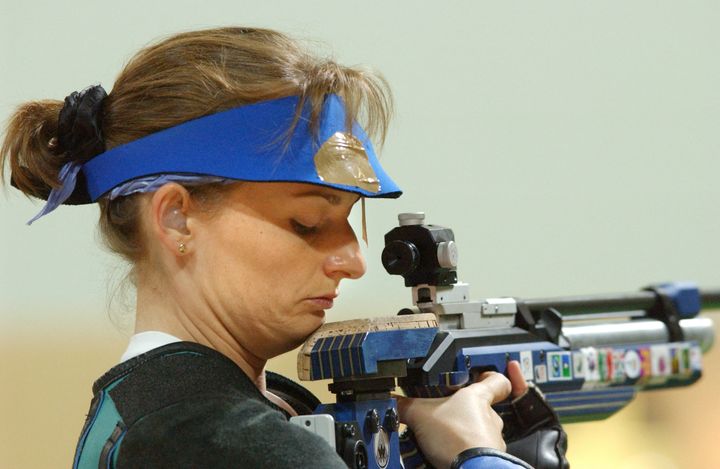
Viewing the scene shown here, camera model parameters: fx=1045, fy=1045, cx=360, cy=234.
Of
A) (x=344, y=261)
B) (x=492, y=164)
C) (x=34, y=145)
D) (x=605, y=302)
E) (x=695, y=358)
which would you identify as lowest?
(x=695, y=358)

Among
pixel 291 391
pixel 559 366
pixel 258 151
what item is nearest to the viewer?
pixel 258 151

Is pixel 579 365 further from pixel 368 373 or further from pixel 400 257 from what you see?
pixel 368 373

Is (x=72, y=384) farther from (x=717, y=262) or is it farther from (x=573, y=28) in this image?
(x=717, y=262)

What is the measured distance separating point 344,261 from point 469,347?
0.37m

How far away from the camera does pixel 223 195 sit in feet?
3.35

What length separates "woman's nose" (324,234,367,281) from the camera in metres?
1.05

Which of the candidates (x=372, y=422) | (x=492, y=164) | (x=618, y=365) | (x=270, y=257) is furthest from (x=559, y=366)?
(x=492, y=164)

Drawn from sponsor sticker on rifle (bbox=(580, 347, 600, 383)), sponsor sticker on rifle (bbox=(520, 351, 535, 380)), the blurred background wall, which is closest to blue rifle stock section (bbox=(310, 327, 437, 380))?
sponsor sticker on rifle (bbox=(520, 351, 535, 380))

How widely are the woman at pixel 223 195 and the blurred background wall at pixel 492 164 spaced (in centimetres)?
84

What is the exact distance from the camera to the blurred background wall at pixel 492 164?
2.02 meters

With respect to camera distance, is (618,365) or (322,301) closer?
(322,301)

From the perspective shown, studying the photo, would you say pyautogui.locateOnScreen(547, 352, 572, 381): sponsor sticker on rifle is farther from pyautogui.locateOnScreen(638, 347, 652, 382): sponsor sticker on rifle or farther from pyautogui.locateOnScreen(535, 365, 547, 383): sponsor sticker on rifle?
pyautogui.locateOnScreen(638, 347, 652, 382): sponsor sticker on rifle

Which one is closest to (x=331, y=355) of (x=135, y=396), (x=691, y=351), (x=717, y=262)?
(x=135, y=396)

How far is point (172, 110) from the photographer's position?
1038mm
